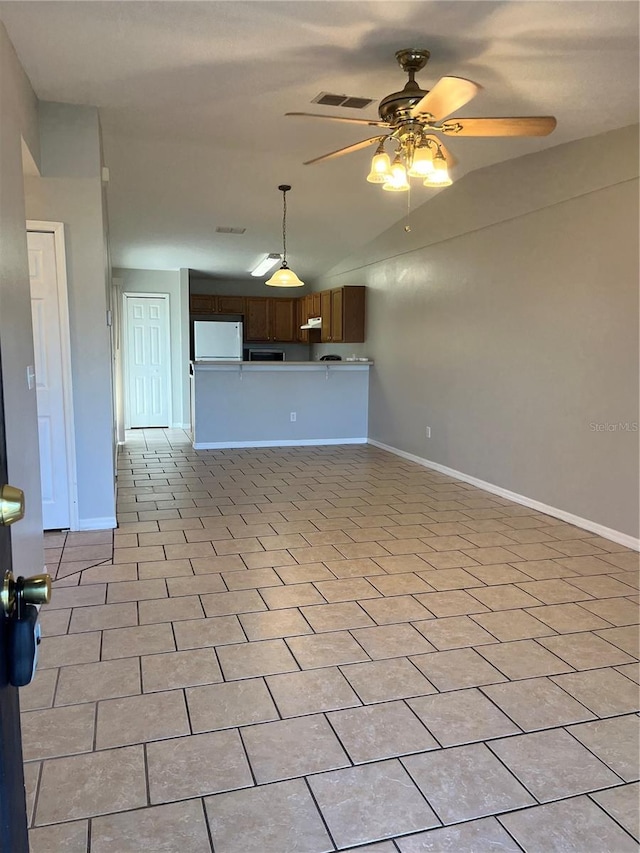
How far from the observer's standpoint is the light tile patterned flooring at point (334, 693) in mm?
1548

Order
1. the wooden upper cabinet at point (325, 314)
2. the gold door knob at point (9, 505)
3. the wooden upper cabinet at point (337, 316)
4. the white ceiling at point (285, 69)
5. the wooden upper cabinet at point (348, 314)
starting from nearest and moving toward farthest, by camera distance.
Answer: the gold door knob at point (9, 505)
the white ceiling at point (285, 69)
the wooden upper cabinet at point (348, 314)
the wooden upper cabinet at point (337, 316)
the wooden upper cabinet at point (325, 314)

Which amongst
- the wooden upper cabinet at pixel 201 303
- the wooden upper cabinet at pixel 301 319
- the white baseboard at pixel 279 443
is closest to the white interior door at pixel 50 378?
the white baseboard at pixel 279 443

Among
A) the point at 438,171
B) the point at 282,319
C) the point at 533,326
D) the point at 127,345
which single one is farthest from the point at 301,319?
the point at 438,171

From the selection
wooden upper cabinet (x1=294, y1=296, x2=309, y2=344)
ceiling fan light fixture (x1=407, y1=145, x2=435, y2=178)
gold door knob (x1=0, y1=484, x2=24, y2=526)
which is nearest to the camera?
Result: gold door knob (x1=0, y1=484, x2=24, y2=526)

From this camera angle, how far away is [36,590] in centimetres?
75

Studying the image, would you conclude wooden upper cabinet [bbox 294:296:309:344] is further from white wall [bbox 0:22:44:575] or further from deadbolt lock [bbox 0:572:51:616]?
deadbolt lock [bbox 0:572:51:616]

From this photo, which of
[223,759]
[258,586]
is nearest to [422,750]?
[223,759]

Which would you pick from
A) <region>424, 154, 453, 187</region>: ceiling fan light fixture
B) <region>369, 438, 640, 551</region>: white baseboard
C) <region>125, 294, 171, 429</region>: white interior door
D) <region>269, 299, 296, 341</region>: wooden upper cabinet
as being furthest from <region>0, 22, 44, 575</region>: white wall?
<region>269, 299, 296, 341</region>: wooden upper cabinet

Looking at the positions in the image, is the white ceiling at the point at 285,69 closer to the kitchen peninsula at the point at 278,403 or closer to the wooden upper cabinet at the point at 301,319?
the kitchen peninsula at the point at 278,403

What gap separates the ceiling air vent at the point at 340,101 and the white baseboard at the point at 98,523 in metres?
2.86

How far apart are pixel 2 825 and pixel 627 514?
3.76 metres

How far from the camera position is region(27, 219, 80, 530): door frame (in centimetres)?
356

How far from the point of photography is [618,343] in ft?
12.1

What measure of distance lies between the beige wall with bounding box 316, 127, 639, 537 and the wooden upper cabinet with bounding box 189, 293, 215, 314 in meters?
3.64
